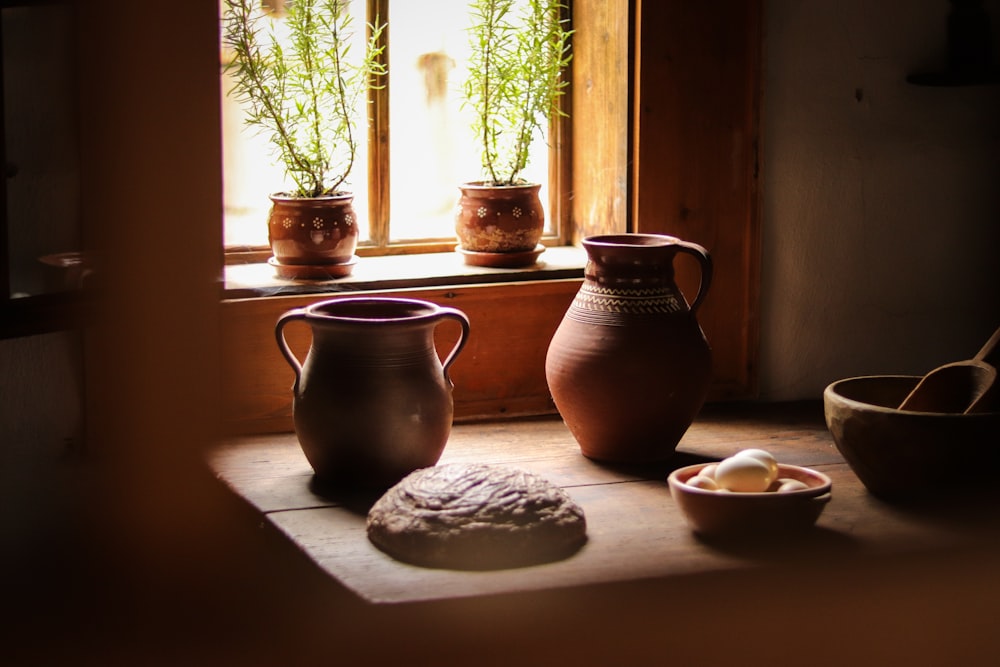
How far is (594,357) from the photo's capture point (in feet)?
7.25

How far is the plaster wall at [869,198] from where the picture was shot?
2637 mm

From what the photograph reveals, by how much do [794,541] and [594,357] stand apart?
46cm

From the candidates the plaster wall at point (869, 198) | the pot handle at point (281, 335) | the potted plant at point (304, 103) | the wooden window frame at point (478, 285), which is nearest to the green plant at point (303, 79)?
the potted plant at point (304, 103)

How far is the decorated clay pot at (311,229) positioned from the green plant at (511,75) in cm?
34

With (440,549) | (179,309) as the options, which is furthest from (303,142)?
(440,549)

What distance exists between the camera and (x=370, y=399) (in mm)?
2080

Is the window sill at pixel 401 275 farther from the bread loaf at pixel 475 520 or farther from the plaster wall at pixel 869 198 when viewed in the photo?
the bread loaf at pixel 475 520

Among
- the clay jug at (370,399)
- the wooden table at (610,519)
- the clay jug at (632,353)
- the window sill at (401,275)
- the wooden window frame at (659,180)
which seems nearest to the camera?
the wooden table at (610,519)

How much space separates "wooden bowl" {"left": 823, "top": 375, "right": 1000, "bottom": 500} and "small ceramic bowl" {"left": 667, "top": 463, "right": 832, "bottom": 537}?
12 cm

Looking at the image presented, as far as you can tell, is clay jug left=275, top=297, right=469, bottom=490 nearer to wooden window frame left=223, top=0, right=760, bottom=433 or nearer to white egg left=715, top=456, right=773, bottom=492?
wooden window frame left=223, top=0, right=760, bottom=433

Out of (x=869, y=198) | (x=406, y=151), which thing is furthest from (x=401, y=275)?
(x=869, y=198)

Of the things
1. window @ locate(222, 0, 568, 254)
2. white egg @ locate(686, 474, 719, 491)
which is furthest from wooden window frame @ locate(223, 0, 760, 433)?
white egg @ locate(686, 474, 719, 491)

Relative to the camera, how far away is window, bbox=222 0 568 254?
259 centimetres

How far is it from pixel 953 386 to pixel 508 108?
3.29ft
